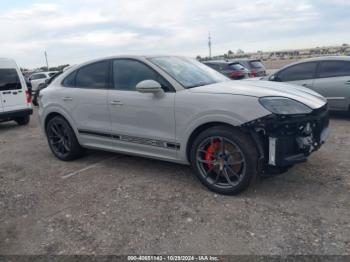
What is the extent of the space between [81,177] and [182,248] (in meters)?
2.41

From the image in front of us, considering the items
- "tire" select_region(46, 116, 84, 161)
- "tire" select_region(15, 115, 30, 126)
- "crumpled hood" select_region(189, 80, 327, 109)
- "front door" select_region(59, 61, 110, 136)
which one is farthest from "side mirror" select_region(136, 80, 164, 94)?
"tire" select_region(15, 115, 30, 126)

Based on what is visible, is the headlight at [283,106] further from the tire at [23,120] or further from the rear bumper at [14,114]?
the tire at [23,120]

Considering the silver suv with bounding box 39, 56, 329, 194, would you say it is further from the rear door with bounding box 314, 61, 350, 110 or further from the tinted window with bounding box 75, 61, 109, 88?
the rear door with bounding box 314, 61, 350, 110

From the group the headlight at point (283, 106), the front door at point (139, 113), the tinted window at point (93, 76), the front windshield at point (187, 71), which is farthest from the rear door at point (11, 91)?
the headlight at point (283, 106)

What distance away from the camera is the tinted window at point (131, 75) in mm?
4327

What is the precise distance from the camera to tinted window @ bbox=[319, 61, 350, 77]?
750 centimetres

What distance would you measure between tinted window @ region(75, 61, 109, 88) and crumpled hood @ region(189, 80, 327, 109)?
156 centimetres

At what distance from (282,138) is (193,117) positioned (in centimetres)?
103

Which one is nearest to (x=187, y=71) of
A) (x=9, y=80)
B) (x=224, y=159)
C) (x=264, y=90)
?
(x=264, y=90)

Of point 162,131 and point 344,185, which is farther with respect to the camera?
point 162,131

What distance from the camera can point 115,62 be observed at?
4.86m

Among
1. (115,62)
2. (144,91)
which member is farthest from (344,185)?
(115,62)

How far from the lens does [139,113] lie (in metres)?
4.43

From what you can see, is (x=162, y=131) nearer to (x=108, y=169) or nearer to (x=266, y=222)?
(x=108, y=169)
